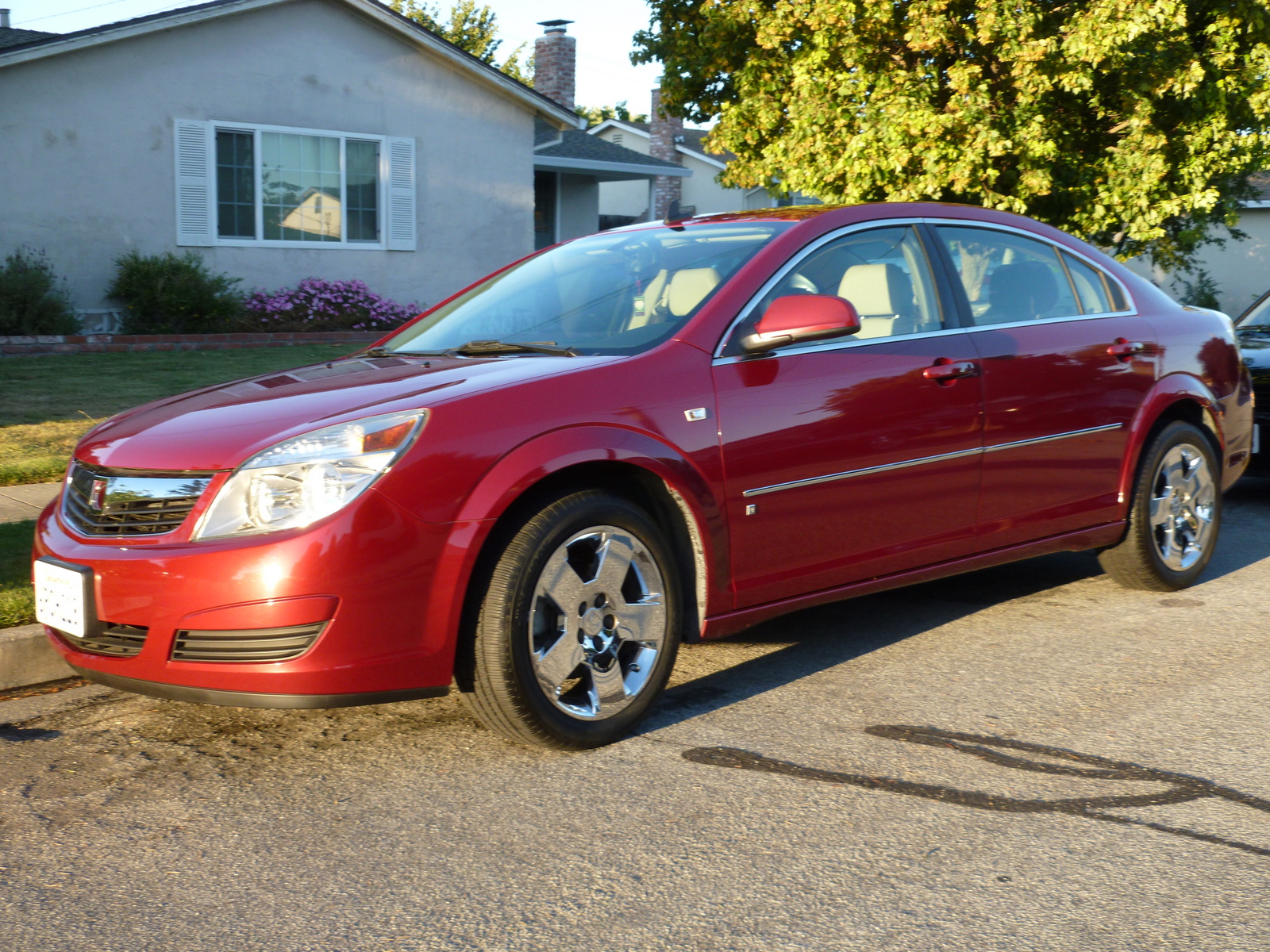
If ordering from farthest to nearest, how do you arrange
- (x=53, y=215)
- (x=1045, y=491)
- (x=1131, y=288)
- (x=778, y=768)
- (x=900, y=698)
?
(x=53, y=215) → (x=1131, y=288) → (x=1045, y=491) → (x=900, y=698) → (x=778, y=768)

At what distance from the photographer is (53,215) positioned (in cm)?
1473

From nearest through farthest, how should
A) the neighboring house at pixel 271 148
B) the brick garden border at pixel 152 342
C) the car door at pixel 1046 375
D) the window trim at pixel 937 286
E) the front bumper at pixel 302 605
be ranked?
the front bumper at pixel 302 605
the window trim at pixel 937 286
the car door at pixel 1046 375
the brick garden border at pixel 152 342
the neighboring house at pixel 271 148

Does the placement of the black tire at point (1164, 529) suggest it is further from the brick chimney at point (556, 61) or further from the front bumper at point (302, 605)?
the brick chimney at point (556, 61)

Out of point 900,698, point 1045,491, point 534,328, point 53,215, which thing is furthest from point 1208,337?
point 53,215

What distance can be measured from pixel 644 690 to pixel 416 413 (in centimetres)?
112

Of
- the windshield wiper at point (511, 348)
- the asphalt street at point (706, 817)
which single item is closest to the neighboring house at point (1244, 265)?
the asphalt street at point (706, 817)

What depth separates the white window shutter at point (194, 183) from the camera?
15.6m

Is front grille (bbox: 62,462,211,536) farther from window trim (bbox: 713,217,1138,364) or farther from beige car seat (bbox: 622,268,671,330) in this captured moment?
window trim (bbox: 713,217,1138,364)

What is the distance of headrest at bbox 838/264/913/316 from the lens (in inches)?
190

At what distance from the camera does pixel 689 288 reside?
4531mm

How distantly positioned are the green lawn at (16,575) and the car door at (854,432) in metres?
2.43

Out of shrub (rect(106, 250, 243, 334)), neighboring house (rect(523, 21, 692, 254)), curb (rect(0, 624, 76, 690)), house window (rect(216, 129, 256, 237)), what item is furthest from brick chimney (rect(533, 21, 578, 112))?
curb (rect(0, 624, 76, 690))

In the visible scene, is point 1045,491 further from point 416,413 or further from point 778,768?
point 416,413

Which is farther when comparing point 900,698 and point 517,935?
point 900,698
